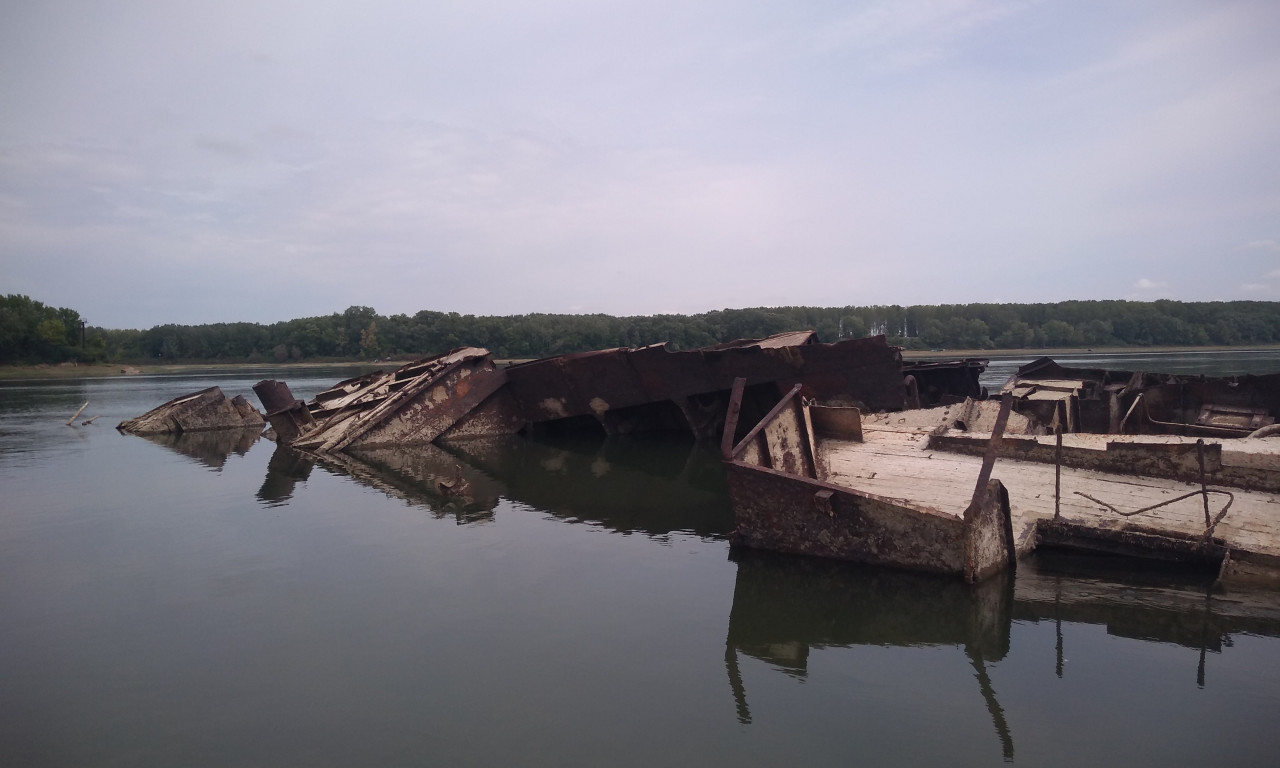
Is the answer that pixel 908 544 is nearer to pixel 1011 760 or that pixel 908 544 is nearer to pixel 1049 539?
pixel 1049 539

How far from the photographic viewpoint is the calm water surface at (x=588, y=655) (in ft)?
11.8

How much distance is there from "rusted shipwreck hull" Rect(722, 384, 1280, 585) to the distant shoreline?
4974 cm

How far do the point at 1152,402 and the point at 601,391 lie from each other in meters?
8.86

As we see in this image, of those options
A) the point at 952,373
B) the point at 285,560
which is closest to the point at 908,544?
the point at 285,560

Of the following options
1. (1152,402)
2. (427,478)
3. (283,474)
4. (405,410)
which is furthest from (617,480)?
(1152,402)

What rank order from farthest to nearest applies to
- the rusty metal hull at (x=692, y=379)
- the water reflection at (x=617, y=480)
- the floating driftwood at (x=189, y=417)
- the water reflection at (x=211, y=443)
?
1. the floating driftwood at (x=189, y=417)
2. the water reflection at (x=211, y=443)
3. the rusty metal hull at (x=692, y=379)
4. the water reflection at (x=617, y=480)

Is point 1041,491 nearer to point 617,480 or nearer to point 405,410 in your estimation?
point 617,480

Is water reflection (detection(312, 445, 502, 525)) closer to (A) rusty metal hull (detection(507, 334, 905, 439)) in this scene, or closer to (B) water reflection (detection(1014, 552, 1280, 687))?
(A) rusty metal hull (detection(507, 334, 905, 439))

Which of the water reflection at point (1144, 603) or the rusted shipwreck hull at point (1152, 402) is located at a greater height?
the rusted shipwreck hull at point (1152, 402)

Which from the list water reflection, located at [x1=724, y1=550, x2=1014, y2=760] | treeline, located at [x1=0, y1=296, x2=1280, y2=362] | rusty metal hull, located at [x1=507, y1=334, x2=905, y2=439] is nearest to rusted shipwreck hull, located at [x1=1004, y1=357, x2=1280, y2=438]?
rusty metal hull, located at [x1=507, y1=334, x2=905, y2=439]

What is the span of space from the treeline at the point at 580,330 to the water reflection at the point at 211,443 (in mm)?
39192

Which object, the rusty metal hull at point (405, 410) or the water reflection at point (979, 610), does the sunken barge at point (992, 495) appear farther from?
the rusty metal hull at point (405, 410)

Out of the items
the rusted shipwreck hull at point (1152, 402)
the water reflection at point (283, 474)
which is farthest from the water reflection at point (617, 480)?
the rusted shipwreck hull at point (1152, 402)

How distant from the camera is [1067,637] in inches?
182
